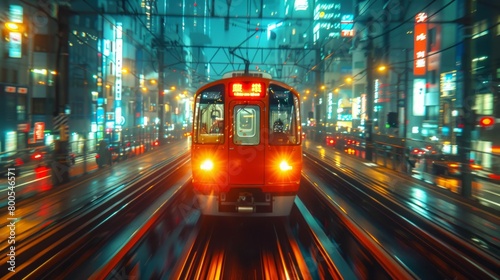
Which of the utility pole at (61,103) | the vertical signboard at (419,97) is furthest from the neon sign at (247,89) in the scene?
the vertical signboard at (419,97)

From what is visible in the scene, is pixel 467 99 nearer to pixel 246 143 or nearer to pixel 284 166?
pixel 284 166

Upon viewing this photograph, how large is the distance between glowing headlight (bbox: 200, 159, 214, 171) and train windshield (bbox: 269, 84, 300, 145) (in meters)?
1.31

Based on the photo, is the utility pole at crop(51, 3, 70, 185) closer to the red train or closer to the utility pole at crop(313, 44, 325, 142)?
the red train

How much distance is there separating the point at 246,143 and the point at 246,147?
0.39 ft

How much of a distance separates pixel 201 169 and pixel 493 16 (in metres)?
24.4

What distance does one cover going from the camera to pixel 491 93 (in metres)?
25.8

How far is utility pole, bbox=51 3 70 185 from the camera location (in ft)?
44.0

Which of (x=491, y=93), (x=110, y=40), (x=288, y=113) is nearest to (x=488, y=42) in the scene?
(x=491, y=93)

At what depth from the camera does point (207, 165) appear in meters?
8.69

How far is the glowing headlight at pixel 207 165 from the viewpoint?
341 inches

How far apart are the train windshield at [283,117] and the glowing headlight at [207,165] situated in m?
1.31

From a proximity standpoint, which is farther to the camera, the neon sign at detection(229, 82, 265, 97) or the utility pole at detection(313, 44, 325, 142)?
the utility pole at detection(313, 44, 325, 142)

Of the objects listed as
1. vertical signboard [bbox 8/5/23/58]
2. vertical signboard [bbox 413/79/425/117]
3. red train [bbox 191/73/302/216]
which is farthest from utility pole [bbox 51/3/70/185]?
vertical signboard [bbox 413/79/425/117]

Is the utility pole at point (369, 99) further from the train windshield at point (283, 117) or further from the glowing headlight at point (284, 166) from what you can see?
the glowing headlight at point (284, 166)
